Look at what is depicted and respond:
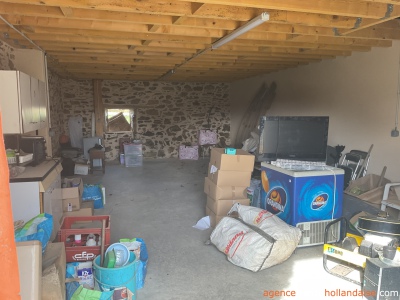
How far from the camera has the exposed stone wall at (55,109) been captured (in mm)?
6922

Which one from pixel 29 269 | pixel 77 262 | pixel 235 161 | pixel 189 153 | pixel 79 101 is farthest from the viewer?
pixel 189 153

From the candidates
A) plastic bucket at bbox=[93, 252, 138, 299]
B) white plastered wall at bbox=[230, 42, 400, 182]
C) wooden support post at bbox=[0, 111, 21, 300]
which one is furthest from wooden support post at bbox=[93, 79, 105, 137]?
wooden support post at bbox=[0, 111, 21, 300]

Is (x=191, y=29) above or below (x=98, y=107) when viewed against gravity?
above

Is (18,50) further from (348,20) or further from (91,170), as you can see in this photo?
(348,20)

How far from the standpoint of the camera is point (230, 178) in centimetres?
382

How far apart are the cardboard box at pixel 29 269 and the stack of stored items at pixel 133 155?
709 centimetres

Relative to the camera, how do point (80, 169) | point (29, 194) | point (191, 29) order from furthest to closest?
point (80, 169)
point (191, 29)
point (29, 194)

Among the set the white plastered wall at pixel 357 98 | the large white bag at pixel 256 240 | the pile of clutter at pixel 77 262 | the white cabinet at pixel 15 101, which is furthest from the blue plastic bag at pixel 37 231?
the white plastered wall at pixel 357 98

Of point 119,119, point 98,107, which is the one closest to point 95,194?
point 98,107

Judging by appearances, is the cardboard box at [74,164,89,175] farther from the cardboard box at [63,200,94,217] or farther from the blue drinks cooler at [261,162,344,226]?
the blue drinks cooler at [261,162,344,226]

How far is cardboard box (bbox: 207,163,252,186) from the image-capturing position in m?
3.78

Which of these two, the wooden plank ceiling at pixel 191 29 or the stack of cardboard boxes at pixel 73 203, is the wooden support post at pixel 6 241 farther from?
the stack of cardboard boxes at pixel 73 203

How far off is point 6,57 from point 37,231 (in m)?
2.88

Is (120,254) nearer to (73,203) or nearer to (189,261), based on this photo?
(189,261)
